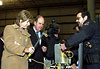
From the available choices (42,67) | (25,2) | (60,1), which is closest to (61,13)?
(60,1)

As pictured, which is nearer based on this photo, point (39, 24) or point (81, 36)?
point (81, 36)

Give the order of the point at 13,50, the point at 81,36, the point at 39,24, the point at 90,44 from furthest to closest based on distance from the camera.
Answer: the point at 39,24 < the point at 90,44 < the point at 81,36 < the point at 13,50

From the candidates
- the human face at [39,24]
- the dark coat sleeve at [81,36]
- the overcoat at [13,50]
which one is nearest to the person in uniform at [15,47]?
the overcoat at [13,50]

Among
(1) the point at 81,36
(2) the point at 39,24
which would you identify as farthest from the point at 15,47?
(2) the point at 39,24

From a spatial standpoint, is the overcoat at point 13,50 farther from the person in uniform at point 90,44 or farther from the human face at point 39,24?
the human face at point 39,24

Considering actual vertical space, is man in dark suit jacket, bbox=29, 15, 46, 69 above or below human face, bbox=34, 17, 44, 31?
below

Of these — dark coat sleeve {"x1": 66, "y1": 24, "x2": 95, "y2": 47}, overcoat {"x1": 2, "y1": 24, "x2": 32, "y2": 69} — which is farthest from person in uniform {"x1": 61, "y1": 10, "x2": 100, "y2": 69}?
overcoat {"x1": 2, "y1": 24, "x2": 32, "y2": 69}

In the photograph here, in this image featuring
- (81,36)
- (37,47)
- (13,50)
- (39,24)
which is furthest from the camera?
(39,24)

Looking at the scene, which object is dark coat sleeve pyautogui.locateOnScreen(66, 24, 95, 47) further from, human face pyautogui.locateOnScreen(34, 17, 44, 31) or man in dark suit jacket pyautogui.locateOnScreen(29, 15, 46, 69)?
human face pyautogui.locateOnScreen(34, 17, 44, 31)

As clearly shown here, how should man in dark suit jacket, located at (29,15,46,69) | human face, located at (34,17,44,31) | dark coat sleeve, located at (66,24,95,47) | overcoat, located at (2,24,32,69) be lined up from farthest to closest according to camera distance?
human face, located at (34,17,44,31)
man in dark suit jacket, located at (29,15,46,69)
dark coat sleeve, located at (66,24,95,47)
overcoat, located at (2,24,32,69)

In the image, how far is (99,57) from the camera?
2402 mm

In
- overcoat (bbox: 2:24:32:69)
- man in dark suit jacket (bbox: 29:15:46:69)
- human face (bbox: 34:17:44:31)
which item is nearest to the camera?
Answer: overcoat (bbox: 2:24:32:69)

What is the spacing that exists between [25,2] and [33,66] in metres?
9.81

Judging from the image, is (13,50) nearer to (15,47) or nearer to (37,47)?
(15,47)
